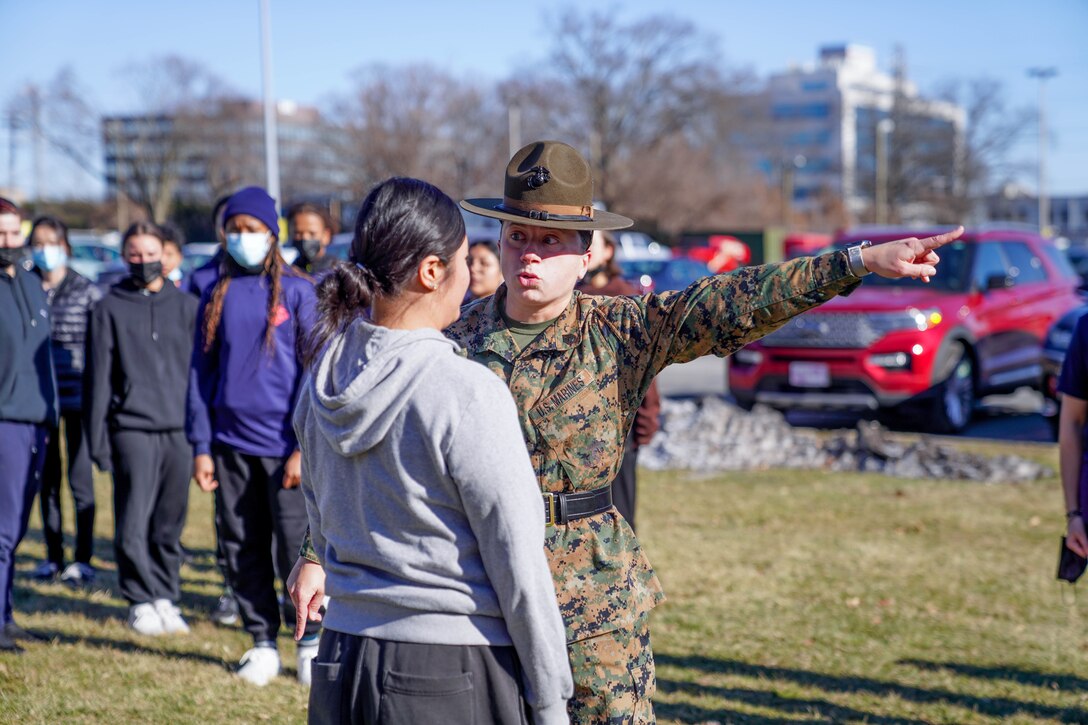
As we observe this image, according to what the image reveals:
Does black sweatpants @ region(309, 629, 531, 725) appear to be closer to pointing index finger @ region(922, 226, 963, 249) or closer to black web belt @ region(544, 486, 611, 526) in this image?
black web belt @ region(544, 486, 611, 526)

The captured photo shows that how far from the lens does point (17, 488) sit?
569 cm

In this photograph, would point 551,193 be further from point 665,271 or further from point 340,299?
point 665,271

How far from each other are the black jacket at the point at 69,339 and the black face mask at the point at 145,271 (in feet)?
3.62

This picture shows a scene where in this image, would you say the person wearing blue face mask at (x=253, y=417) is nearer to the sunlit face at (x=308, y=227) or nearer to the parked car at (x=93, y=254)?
the sunlit face at (x=308, y=227)

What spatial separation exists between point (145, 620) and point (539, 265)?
401 cm

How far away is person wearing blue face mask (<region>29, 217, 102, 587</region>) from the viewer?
731cm

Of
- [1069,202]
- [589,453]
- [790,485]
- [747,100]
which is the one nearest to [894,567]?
[790,485]

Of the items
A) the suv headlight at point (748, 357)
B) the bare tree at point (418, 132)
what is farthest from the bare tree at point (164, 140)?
the suv headlight at point (748, 357)

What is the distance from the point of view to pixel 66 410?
746 cm

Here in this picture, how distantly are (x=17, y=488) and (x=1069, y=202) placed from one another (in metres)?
118

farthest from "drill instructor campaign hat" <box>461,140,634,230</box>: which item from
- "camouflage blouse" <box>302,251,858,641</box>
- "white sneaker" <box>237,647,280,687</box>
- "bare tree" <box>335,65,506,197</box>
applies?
"bare tree" <box>335,65,506,197</box>

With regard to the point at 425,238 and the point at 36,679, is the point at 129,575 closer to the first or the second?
the point at 36,679

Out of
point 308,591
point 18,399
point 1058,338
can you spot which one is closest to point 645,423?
point 18,399

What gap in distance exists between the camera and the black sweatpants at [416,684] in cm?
229
